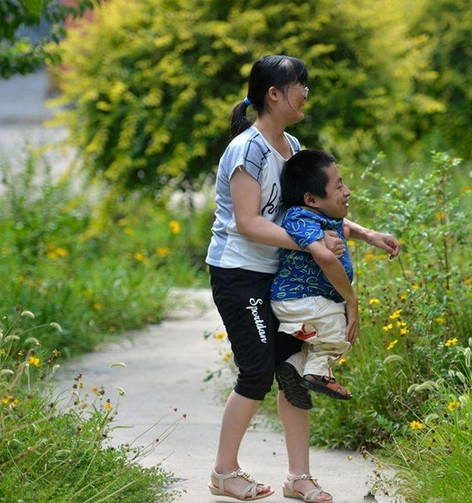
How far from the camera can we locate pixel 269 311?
4.04 metres

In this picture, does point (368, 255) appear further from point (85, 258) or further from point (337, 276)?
point (85, 258)

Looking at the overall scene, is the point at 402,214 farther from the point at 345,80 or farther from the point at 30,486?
the point at 345,80

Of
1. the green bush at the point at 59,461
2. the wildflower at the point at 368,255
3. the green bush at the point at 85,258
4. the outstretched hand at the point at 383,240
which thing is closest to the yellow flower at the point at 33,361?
the green bush at the point at 59,461

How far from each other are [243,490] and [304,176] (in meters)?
1.14

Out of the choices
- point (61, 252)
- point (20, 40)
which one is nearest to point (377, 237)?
point (20, 40)

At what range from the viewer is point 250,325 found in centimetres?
400

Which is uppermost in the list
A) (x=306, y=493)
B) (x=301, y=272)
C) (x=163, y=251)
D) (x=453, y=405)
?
(x=301, y=272)

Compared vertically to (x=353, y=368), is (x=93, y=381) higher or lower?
lower

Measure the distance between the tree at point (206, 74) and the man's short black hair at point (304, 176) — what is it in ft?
16.2

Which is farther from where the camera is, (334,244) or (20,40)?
(20,40)

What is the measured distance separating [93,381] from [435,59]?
6.26 metres

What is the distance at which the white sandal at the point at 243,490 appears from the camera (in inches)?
160

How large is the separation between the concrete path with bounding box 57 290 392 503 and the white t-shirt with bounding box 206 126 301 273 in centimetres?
79

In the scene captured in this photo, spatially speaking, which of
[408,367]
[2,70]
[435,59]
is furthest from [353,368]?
[435,59]
